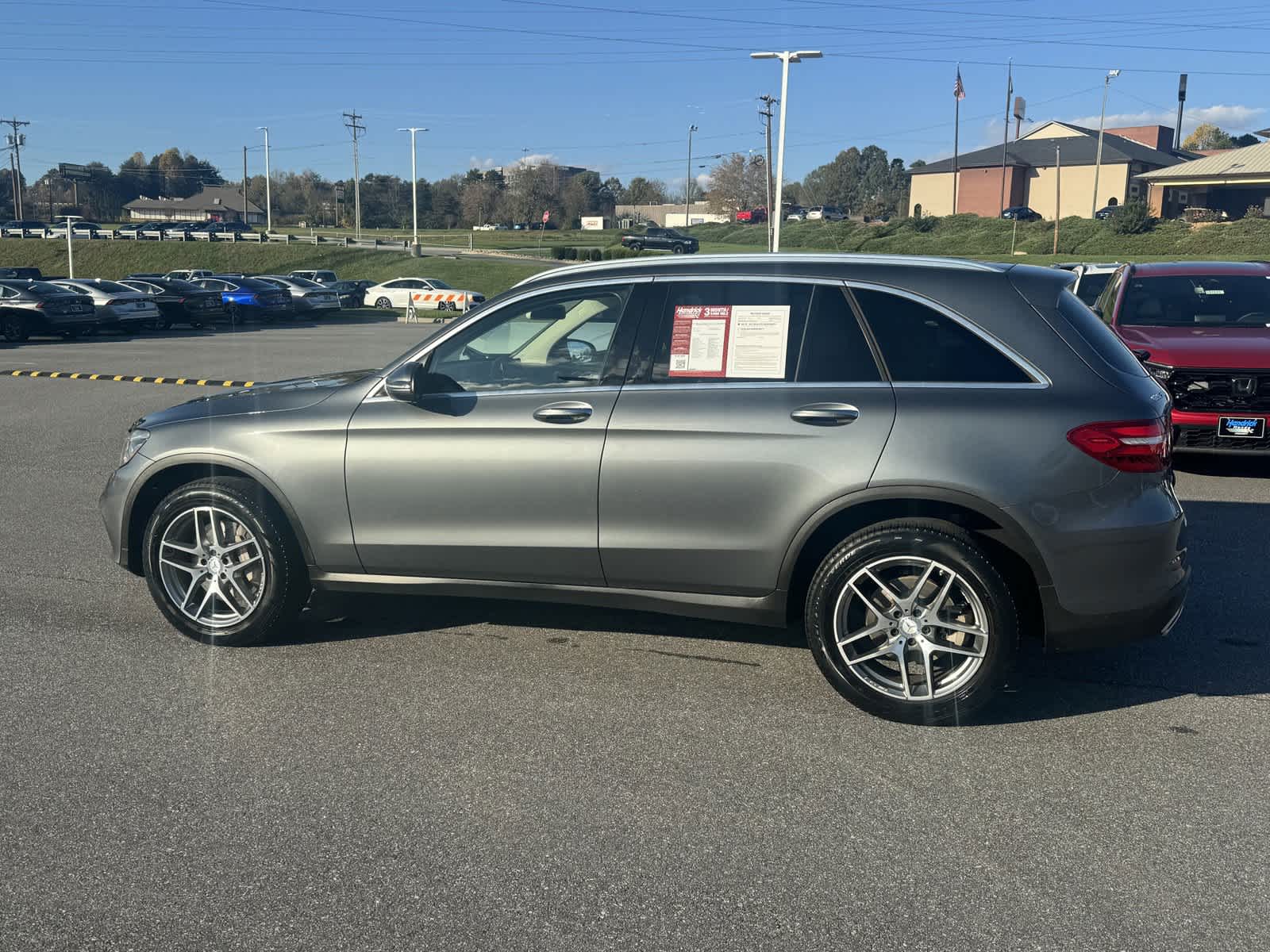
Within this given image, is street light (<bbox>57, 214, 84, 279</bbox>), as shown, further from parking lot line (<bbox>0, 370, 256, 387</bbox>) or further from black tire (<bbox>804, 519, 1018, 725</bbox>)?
black tire (<bbox>804, 519, 1018, 725</bbox>)

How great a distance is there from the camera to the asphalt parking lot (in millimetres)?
3154

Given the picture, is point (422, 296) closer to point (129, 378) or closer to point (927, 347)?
point (129, 378)

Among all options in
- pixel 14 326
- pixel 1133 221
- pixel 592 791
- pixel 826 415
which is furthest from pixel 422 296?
pixel 1133 221

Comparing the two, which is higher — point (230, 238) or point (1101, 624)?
point (230, 238)

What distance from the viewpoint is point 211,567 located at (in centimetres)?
532

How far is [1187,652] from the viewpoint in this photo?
5.28m

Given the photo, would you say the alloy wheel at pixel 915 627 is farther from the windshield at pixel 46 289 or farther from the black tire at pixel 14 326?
the windshield at pixel 46 289

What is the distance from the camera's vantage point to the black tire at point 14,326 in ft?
85.2

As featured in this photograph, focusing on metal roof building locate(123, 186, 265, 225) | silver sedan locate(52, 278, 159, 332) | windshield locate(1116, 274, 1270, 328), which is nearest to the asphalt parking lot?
windshield locate(1116, 274, 1270, 328)

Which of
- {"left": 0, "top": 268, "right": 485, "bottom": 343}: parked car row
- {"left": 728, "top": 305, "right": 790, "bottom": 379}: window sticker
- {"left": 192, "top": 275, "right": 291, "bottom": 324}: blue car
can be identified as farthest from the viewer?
{"left": 192, "top": 275, "right": 291, "bottom": 324}: blue car

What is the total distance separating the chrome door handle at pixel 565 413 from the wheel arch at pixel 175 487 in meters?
1.28

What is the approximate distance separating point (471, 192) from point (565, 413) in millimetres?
126218

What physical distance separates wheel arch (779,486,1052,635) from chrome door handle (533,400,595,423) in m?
1.02

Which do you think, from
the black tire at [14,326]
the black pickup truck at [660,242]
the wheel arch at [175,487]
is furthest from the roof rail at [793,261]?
the black pickup truck at [660,242]
